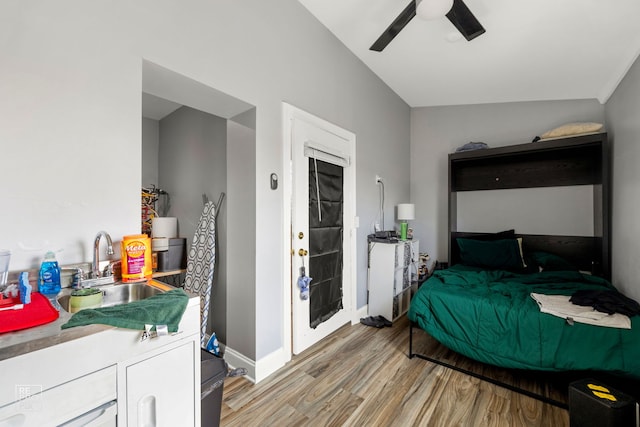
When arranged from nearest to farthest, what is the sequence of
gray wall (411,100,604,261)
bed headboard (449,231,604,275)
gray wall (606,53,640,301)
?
gray wall (606,53,640,301)
bed headboard (449,231,604,275)
gray wall (411,100,604,261)

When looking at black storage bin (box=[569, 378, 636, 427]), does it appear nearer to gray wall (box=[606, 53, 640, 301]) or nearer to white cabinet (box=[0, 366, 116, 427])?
gray wall (box=[606, 53, 640, 301])

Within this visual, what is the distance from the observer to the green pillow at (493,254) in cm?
321

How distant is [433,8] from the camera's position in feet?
5.68

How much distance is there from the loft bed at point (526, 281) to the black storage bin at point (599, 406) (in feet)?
1.09

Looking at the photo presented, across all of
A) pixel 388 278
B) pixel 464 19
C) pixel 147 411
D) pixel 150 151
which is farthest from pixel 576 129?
pixel 150 151

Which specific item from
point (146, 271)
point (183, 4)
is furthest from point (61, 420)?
point (183, 4)

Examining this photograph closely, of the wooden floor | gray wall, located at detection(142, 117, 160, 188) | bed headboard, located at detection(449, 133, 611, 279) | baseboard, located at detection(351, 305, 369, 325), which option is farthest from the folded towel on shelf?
bed headboard, located at detection(449, 133, 611, 279)

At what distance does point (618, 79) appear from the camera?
2570 millimetres

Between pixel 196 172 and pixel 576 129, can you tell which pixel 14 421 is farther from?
pixel 576 129

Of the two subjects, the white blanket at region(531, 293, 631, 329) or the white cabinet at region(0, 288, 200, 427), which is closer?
the white cabinet at region(0, 288, 200, 427)

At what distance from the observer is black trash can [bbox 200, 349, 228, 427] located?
1.29m

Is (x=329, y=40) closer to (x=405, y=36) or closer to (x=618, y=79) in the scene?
(x=405, y=36)

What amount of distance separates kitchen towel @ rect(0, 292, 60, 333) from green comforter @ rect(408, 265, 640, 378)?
2261 millimetres

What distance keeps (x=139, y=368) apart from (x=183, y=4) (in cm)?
183
